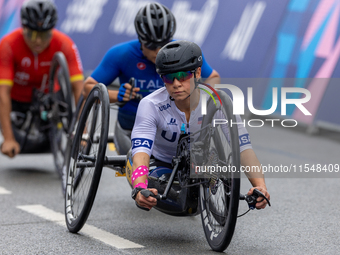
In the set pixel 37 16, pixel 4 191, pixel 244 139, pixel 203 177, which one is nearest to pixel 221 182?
pixel 203 177

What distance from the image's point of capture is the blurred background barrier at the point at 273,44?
10.1m

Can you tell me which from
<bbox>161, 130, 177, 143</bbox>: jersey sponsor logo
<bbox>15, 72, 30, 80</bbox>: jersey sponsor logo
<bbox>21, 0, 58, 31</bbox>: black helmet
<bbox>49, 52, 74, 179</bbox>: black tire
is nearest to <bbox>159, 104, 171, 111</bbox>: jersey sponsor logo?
<bbox>161, 130, 177, 143</bbox>: jersey sponsor logo

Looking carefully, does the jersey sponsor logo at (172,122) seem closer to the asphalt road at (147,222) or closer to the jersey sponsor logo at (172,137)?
the jersey sponsor logo at (172,137)

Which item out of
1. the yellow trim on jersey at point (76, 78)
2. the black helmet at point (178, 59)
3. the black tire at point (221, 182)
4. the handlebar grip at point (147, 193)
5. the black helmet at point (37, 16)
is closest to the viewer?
the black tire at point (221, 182)

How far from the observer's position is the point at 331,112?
9.98 meters

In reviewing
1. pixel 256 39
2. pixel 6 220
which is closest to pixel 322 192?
pixel 6 220

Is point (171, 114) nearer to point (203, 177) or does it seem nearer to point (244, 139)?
point (203, 177)

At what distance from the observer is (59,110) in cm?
750

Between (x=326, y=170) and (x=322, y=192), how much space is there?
54.6 inches

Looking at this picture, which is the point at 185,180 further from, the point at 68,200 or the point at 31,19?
the point at 31,19

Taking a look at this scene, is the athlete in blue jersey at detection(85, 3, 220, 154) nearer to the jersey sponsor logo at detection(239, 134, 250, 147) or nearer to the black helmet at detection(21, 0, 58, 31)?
the jersey sponsor logo at detection(239, 134, 250, 147)

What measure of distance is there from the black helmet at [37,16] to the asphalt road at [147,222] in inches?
68.3

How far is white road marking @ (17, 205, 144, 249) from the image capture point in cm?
462

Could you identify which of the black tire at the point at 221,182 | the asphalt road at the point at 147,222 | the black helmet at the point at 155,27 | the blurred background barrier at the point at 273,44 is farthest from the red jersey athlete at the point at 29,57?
the black tire at the point at 221,182
